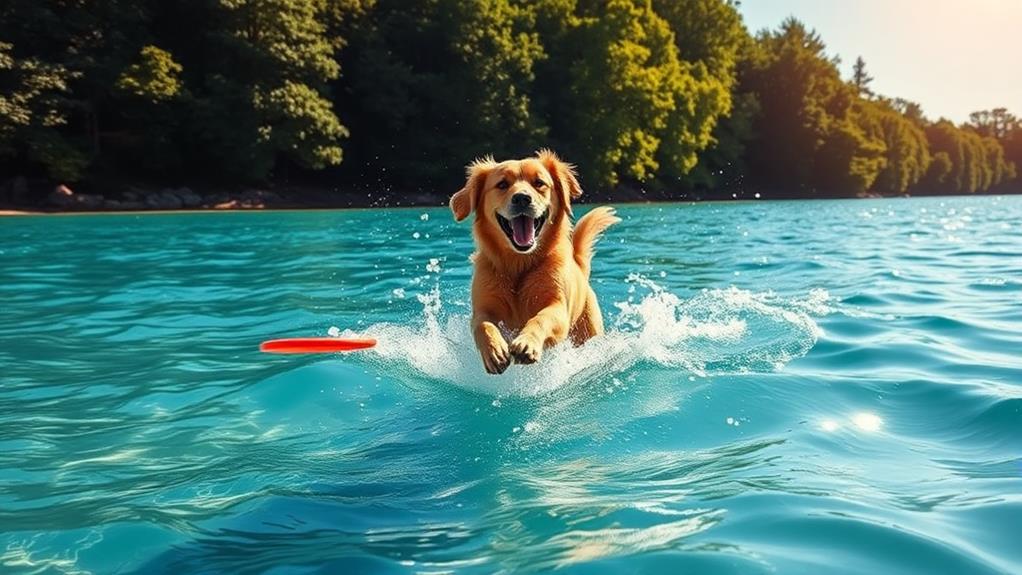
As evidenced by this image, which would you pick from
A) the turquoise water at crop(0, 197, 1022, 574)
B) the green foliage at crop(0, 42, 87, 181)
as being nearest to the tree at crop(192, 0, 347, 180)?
the green foliage at crop(0, 42, 87, 181)

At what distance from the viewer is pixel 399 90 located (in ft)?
117

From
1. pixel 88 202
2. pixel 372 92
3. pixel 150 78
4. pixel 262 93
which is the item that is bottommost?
pixel 88 202

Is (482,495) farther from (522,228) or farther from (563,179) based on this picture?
(563,179)

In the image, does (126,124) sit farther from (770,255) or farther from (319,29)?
(770,255)

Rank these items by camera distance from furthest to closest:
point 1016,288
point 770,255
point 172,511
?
point 770,255 < point 1016,288 < point 172,511

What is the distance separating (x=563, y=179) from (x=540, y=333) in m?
1.60

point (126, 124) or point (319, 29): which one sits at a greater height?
point (319, 29)

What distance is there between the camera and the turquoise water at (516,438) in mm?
2369

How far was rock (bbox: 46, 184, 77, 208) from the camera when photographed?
25.3 meters

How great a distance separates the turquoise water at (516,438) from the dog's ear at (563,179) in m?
1.01

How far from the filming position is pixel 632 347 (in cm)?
514

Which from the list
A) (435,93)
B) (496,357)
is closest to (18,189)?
(435,93)

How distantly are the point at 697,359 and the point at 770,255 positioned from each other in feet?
25.5

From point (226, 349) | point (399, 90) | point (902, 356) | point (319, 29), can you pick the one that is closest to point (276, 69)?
point (319, 29)
